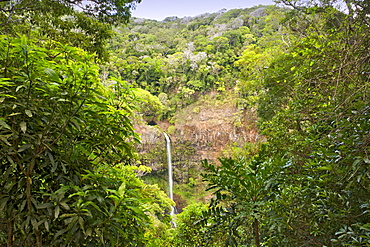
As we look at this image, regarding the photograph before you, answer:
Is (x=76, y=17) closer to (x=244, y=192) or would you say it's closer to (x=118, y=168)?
(x=118, y=168)

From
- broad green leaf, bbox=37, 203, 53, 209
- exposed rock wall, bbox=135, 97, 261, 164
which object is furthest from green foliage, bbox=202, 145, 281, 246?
exposed rock wall, bbox=135, 97, 261, 164

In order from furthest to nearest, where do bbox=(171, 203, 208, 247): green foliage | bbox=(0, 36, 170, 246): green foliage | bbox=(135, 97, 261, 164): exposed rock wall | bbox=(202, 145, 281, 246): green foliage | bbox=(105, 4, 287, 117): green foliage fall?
bbox=(105, 4, 287, 117): green foliage, bbox=(135, 97, 261, 164): exposed rock wall, bbox=(171, 203, 208, 247): green foliage, bbox=(202, 145, 281, 246): green foliage, bbox=(0, 36, 170, 246): green foliage

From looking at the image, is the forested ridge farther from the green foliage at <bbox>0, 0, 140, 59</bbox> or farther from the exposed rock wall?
the exposed rock wall

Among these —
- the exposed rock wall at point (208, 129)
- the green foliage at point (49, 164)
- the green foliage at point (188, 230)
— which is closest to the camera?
the green foliage at point (49, 164)

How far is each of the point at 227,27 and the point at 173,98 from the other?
33.5 ft

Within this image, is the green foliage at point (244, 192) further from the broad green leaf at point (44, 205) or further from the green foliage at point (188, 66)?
the green foliage at point (188, 66)

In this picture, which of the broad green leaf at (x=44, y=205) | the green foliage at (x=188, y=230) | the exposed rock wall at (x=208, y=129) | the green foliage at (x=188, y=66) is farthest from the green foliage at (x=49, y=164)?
the green foliage at (x=188, y=66)

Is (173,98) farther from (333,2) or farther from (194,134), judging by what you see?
(333,2)

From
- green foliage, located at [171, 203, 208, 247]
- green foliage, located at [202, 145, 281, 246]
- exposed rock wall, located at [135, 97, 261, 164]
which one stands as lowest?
exposed rock wall, located at [135, 97, 261, 164]

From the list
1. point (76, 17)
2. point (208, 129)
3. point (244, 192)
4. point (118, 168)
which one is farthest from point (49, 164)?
point (208, 129)

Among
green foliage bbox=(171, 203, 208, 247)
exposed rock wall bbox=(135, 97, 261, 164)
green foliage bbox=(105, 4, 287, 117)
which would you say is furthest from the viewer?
green foliage bbox=(105, 4, 287, 117)

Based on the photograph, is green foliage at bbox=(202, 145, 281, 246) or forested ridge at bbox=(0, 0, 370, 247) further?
green foliage at bbox=(202, 145, 281, 246)

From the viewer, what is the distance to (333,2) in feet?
6.33

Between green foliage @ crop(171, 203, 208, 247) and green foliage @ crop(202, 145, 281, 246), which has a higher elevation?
green foliage @ crop(202, 145, 281, 246)
